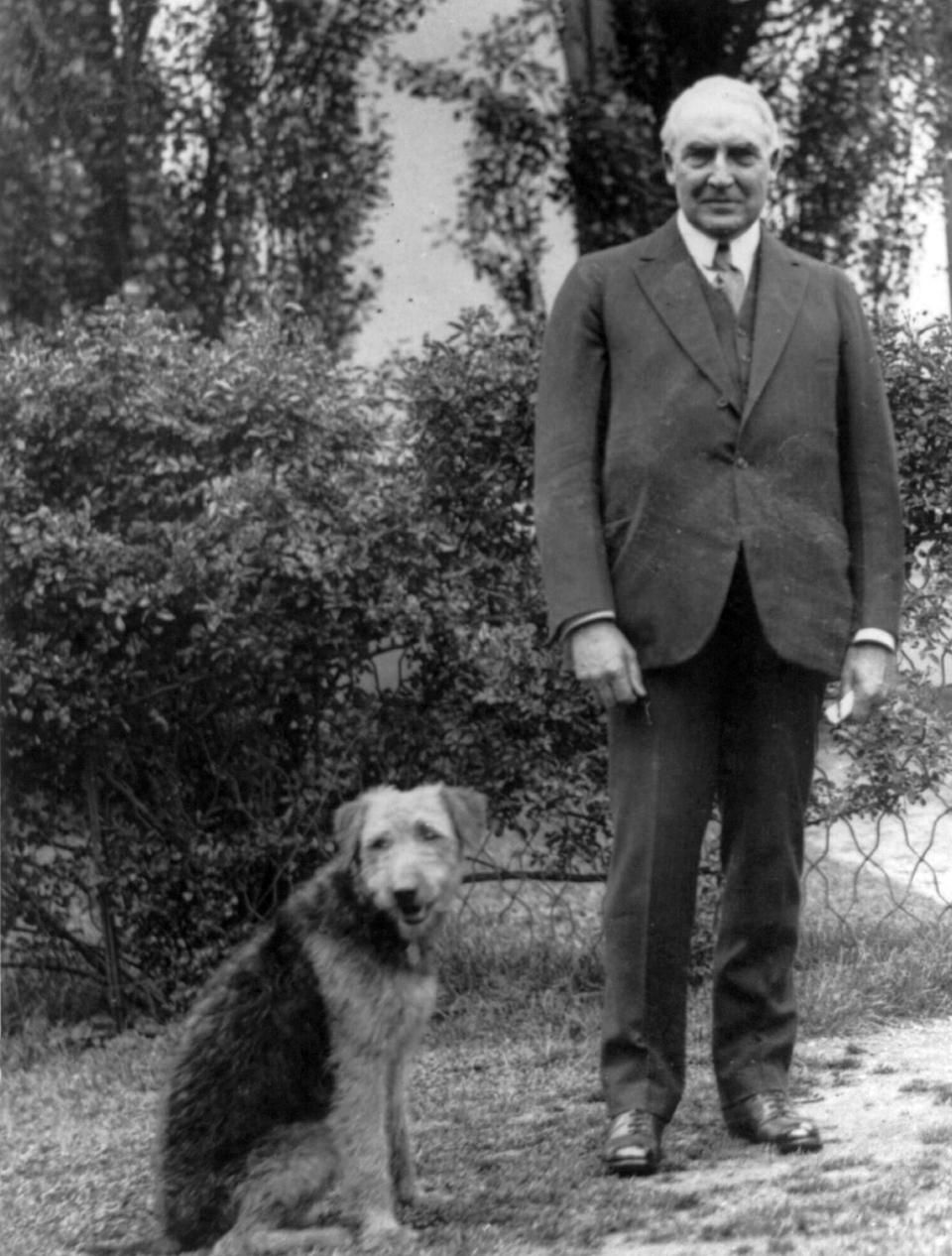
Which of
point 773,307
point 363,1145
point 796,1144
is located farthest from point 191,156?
point 796,1144

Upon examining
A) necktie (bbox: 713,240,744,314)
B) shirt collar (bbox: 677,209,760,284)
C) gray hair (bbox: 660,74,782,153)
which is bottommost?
necktie (bbox: 713,240,744,314)

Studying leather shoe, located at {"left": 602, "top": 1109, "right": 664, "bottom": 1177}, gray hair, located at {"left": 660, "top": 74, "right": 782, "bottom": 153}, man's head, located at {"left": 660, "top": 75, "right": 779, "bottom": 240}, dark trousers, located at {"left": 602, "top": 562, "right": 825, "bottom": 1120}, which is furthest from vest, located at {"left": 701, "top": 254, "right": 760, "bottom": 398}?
leather shoe, located at {"left": 602, "top": 1109, "right": 664, "bottom": 1177}

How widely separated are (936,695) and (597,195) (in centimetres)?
298

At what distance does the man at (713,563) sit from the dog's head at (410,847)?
0.45 meters

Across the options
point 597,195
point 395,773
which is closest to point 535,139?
point 597,195

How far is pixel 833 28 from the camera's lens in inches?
310

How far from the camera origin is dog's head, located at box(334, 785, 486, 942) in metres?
3.81

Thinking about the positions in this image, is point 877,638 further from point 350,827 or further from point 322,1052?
point 322,1052

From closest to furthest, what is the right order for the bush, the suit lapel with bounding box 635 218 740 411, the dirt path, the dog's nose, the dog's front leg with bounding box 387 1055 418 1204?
1. the dirt path
2. the dog's nose
3. the dog's front leg with bounding box 387 1055 418 1204
4. the suit lapel with bounding box 635 218 740 411
5. the bush

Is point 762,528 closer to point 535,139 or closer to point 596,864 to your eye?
point 596,864

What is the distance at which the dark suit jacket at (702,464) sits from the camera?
398cm

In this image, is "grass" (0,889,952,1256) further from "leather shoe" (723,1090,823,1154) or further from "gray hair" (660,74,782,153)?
"gray hair" (660,74,782,153)

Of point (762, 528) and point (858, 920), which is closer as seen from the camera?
point (762, 528)

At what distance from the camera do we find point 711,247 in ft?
13.5
